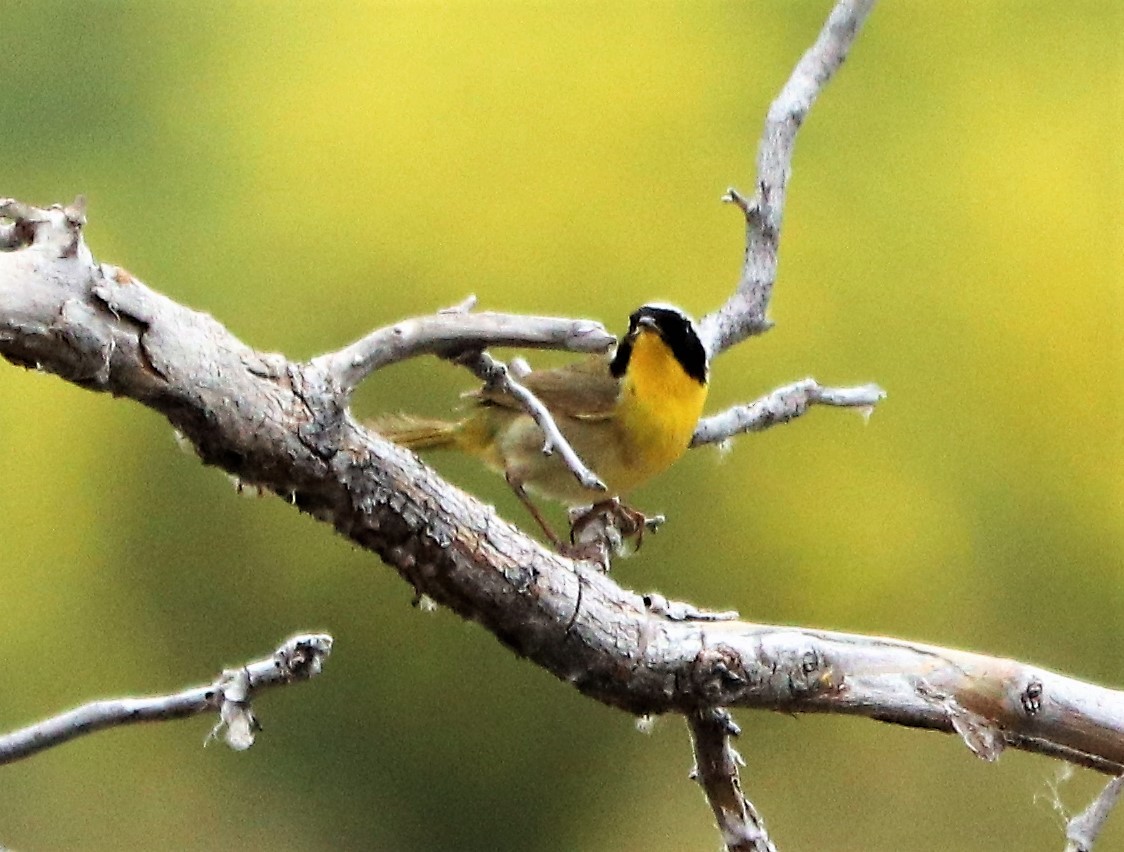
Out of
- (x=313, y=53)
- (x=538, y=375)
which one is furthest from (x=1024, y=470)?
(x=313, y=53)

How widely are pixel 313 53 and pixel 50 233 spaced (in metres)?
0.71

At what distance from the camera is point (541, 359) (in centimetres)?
140

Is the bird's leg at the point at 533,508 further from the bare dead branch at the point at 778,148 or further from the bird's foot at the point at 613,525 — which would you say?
the bare dead branch at the point at 778,148

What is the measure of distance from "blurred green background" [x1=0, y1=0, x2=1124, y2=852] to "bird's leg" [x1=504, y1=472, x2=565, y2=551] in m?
0.11

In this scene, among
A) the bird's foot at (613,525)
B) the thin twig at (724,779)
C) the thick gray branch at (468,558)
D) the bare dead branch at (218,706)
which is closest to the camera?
the thick gray branch at (468,558)

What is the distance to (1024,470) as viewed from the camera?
133 centimetres

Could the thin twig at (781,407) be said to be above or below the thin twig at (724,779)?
above

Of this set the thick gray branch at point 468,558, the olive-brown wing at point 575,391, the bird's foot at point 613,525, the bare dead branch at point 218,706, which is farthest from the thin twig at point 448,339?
the bird's foot at point 613,525

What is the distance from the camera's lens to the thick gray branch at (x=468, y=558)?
0.60 meters

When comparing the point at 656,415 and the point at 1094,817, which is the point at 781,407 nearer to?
the point at 656,415

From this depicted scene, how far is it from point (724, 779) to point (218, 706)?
406 mm

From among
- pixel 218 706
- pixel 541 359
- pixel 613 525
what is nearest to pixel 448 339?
pixel 218 706

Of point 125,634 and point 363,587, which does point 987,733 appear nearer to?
point 363,587

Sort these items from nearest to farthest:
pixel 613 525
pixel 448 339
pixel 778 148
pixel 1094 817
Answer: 1. pixel 448 339
2. pixel 1094 817
3. pixel 778 148
4. pixel 613 525
